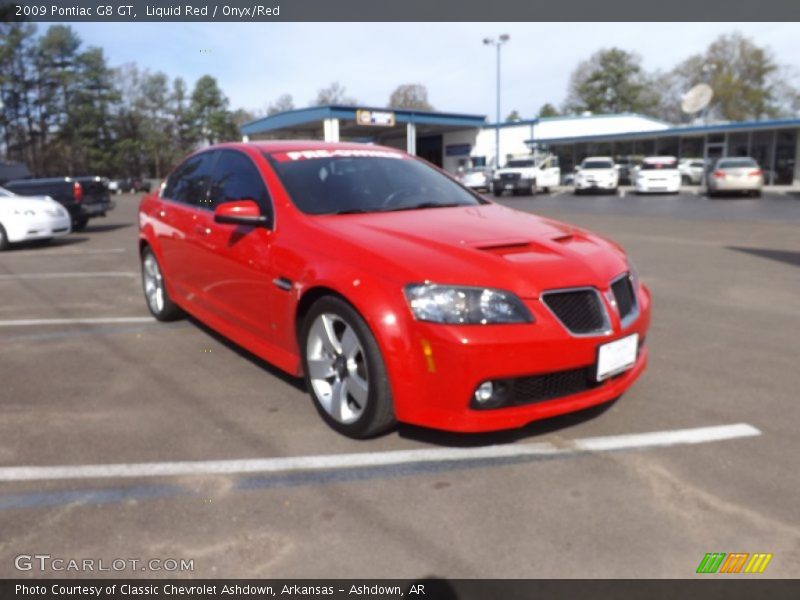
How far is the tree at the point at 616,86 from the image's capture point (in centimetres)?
7425

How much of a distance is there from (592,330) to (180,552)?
2031mm

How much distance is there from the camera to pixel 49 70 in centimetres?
6581

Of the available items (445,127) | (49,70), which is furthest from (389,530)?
(49,70)

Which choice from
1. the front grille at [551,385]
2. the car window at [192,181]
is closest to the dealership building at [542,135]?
the car window at [192,181]

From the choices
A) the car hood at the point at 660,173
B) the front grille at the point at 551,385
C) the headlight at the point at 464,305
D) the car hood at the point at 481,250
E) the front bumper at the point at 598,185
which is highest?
the car hood at the point at 481,250

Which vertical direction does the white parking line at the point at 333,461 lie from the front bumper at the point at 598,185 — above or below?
below

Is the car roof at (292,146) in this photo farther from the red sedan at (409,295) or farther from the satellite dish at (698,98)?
the satellite dish at (698,98)

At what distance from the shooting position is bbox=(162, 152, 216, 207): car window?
4.98 m

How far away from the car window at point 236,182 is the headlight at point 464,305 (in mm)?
1408

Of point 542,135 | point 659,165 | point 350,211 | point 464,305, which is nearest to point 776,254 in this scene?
point 350,211

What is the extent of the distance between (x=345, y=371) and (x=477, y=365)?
802 millimetres

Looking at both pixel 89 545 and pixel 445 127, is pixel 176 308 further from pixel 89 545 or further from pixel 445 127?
pixel 445 127

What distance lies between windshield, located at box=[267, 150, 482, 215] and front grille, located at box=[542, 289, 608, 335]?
1369 millimetres

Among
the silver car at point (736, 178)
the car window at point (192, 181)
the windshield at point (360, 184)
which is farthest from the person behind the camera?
the silver car at point (736, 178)
